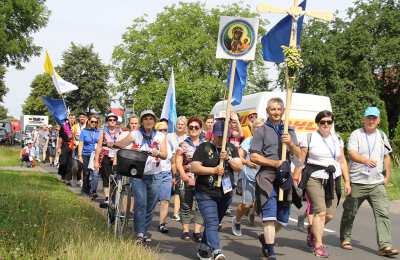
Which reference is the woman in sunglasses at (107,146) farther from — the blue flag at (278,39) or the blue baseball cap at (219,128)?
the blue baseball cap at (219,128)

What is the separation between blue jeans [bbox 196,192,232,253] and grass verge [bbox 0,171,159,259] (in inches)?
25.3

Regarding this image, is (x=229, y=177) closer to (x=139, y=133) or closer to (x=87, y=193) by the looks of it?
(x=139, y=133)

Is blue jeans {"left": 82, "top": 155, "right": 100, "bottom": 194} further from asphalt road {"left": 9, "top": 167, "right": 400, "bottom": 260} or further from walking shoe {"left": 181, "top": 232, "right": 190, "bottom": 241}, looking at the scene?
walking shoe {"left": 181, "top": 232, "right": 190, "bottom": 241}

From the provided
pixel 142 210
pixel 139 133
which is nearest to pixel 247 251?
pixel 142 210

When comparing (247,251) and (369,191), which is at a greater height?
(369,191)

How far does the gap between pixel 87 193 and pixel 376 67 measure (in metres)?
35.4

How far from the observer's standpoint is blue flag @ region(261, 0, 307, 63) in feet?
28.7

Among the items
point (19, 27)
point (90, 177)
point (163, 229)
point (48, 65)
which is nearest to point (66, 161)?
point (48, 65)

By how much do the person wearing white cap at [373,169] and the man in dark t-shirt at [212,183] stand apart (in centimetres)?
193

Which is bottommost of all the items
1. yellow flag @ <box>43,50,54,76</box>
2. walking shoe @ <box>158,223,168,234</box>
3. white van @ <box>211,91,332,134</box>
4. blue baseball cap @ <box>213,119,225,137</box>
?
walking shoe @ <box>158,223,168,234</box>

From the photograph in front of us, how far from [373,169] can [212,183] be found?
248 centimetres

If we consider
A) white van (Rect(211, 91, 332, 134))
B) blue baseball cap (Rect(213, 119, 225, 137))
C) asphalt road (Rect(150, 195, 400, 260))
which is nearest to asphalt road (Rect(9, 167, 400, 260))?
asphalt road (Rect(150, 195, 400, 260))

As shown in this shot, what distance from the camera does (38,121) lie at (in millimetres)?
62031

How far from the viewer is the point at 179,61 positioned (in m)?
55.9
